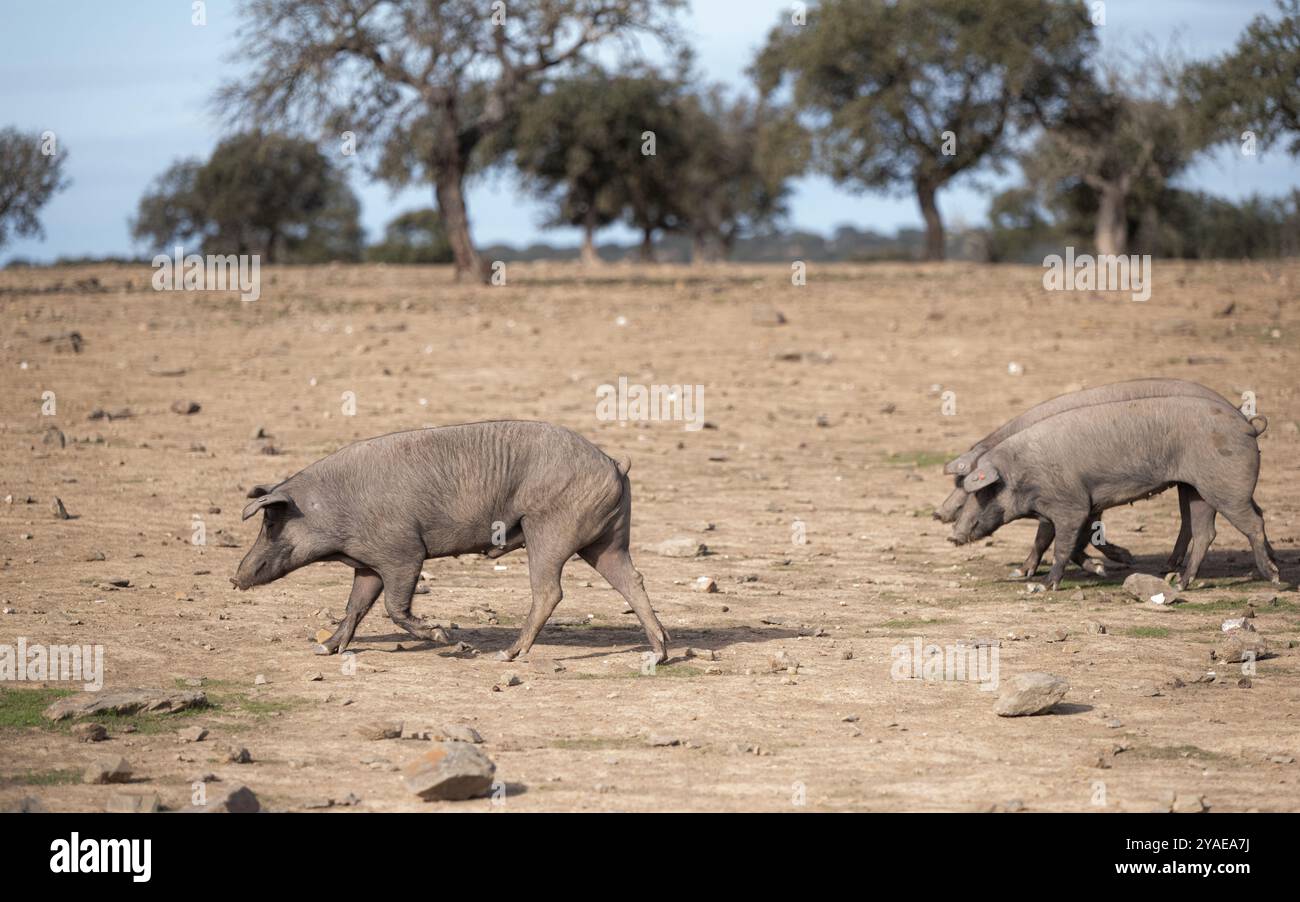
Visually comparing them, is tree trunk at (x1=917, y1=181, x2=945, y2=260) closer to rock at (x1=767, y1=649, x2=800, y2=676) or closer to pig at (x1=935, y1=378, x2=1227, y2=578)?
pig at (x1=935, y1=378, x2=1227, y2=578)

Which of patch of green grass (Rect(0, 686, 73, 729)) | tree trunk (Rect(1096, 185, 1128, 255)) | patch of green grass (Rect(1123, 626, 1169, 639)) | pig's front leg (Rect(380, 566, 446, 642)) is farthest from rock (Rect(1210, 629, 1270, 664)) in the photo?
tree trunk (Rect(1096, 185, 1128, 255))

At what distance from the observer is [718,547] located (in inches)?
550

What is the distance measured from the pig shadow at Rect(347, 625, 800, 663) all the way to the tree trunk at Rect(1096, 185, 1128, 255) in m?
39.8

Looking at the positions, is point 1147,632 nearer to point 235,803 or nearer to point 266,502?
point 266,502

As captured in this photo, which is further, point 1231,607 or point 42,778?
point 1231,607

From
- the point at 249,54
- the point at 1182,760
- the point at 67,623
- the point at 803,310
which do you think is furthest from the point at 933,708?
the point at 249,54

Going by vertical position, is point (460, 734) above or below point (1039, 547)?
below

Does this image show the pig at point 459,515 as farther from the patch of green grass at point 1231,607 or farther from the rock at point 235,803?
the patch of green grass at point 1231,607

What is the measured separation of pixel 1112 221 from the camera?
4881cm

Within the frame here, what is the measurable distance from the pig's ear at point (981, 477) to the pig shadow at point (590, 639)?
2484 millimetres

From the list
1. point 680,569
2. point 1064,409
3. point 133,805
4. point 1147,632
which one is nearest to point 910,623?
point 1147,632

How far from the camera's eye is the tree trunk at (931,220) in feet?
158

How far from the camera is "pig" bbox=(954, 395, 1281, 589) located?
12.5 m

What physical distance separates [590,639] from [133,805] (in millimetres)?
4422
